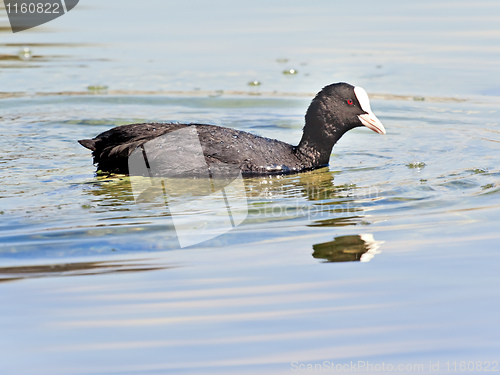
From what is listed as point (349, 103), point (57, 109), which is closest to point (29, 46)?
point (57, 109)

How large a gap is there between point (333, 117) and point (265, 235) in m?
2.28

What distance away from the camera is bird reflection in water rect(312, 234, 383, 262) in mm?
4211

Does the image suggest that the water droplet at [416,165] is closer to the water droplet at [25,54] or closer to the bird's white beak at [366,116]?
the bird's white beak at [366,116]

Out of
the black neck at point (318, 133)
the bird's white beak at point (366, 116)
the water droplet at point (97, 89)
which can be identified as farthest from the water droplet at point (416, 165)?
the water droplet at point (97, 89)

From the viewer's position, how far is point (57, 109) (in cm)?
870

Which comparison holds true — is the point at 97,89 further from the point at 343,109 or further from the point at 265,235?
the point at 265,235

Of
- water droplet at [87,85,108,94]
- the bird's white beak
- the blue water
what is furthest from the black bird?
water droplet at [87,85,108,94]

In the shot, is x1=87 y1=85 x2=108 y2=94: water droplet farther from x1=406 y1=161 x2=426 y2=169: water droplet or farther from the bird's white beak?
x1=406 y1=161 x2=426 y2=169: water droplet

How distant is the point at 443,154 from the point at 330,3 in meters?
8.54

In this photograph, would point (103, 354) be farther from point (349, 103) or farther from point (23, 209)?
point (349, 103)

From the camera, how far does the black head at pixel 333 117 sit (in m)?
6.52

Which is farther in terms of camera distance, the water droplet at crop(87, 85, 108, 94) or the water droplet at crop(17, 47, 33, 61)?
the water droplet at crop(17, 47, 33, 61)

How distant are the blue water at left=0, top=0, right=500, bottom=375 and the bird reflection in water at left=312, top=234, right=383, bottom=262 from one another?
0.05 ft

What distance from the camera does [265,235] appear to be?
14.9ft
